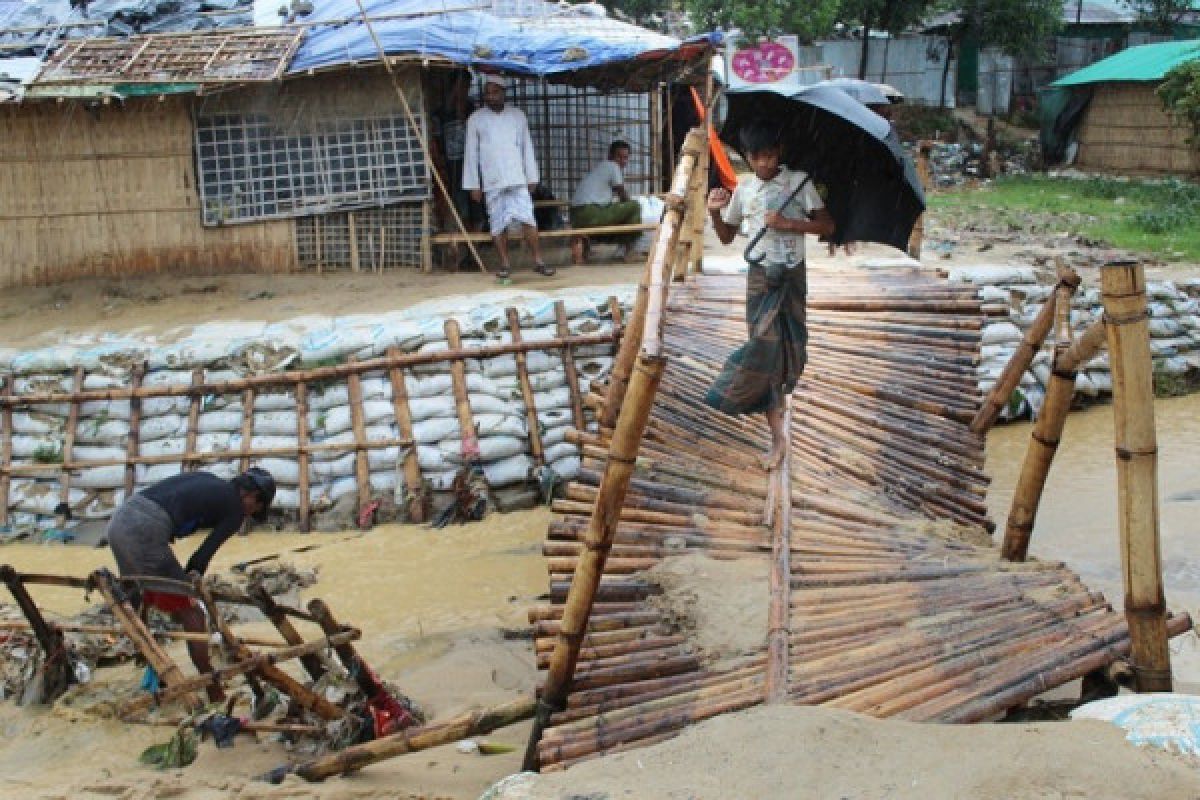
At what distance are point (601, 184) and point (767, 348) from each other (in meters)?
5.15

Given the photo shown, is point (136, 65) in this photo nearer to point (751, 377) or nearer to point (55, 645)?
point (55, 645)

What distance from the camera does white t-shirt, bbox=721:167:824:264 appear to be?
16.0 feet

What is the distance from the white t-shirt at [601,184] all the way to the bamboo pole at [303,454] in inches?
120

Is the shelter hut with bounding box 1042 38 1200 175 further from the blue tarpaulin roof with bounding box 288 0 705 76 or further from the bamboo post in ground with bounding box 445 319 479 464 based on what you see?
the bamboo post in ground with bounding box 445 319 479 464

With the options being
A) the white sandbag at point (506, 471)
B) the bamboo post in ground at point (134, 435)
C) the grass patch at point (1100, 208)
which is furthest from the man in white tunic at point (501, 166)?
the grass patch at point (1100, 208)

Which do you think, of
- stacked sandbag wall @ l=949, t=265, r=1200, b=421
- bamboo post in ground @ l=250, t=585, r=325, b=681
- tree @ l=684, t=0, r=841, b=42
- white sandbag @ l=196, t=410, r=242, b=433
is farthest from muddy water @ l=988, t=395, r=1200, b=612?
tree @ l=684, t=0, r=841, b=42

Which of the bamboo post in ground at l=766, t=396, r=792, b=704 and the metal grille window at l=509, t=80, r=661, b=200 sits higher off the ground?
the metal grille window at l=509, t=80, r=661, b=200

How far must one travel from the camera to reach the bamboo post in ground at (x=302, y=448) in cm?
756

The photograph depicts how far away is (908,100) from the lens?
69.8 feet

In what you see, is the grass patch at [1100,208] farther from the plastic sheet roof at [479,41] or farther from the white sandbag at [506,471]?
the white sandbag at [506,471]

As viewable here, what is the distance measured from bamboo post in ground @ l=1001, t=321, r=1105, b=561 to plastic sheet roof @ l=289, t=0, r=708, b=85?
5254 mm

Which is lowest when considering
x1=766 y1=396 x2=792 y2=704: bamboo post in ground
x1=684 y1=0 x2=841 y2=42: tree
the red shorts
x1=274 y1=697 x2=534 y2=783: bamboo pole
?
the red shorts

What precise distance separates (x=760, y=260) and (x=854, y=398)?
1.09 m

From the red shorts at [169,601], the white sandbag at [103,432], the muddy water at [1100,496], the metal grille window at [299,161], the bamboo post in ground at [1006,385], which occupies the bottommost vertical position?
the muddy water at [1100,496]
